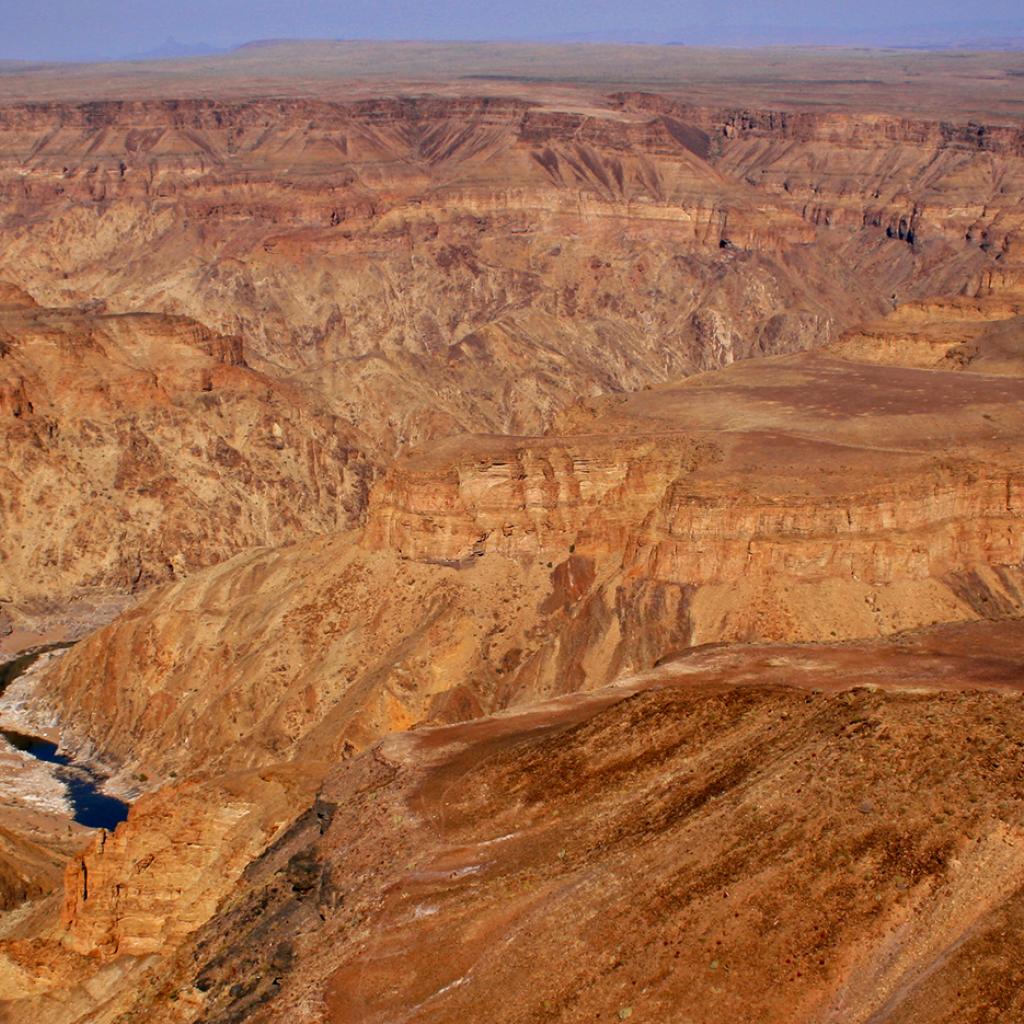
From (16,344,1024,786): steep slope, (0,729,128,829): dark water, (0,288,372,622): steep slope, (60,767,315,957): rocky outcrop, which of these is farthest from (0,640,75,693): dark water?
(60,767,315,957): rocky outcrop

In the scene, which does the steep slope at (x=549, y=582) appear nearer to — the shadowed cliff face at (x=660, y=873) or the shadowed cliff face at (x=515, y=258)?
the shadowed cliff face at (x=660, y=873)

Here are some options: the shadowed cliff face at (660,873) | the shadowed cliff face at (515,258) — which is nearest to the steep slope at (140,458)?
the shadowed cliff face at (515,258)

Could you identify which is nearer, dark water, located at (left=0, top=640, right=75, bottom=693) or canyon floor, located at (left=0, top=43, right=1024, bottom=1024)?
canyon floor, located at (left=0, top=43, right=1024, bottom=1024)

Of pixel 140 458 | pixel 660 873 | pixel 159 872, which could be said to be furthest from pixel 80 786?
pixel 660 873

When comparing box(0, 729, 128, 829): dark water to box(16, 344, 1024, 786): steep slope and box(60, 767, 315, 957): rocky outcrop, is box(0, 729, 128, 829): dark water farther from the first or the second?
box(60, 767, 315, 957): rocky outcrop

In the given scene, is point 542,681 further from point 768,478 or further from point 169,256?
point 169,256

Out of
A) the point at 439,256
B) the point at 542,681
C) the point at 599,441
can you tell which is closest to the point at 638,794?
the point at 542,681

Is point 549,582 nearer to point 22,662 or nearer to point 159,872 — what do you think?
point 159,872
